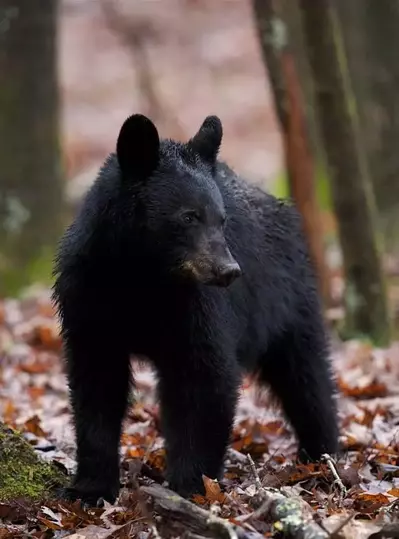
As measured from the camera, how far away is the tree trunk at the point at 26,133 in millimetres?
11688

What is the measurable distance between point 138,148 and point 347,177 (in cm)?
492

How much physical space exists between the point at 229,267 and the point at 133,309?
0.64 m

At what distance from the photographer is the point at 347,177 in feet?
30.8

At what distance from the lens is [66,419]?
Result: 708 cm

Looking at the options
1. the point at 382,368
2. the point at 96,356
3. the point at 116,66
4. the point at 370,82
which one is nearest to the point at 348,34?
the point at 370,82

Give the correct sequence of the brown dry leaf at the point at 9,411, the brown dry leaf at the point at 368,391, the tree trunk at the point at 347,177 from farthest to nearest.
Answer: the tree trunk at the point at 347,177, the brown dry leaf at the point at 368,391, the brown dry leaf at the point at 9,411

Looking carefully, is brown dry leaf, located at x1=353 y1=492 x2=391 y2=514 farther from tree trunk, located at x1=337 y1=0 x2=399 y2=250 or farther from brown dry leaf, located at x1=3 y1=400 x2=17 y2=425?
tree trunk, located at x1=337 y1=0 x2=399 y2=250

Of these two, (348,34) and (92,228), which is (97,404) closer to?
(92,228)

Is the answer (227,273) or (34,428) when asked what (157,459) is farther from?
(227,273)

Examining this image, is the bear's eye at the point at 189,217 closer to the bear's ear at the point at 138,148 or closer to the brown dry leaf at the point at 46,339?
the bear's ear at the point at 138,148

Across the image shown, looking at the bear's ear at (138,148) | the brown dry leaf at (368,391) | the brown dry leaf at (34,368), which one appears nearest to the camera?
the bear's ear at (138,148)

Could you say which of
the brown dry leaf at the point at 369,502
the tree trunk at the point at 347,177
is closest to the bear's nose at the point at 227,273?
the brown dry leaf at the point at 369,502

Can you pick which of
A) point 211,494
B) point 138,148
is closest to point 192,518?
point 211,494

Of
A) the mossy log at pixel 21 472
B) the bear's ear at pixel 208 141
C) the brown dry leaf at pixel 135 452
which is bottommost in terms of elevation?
the brown dry leaf at pixel 135 452
